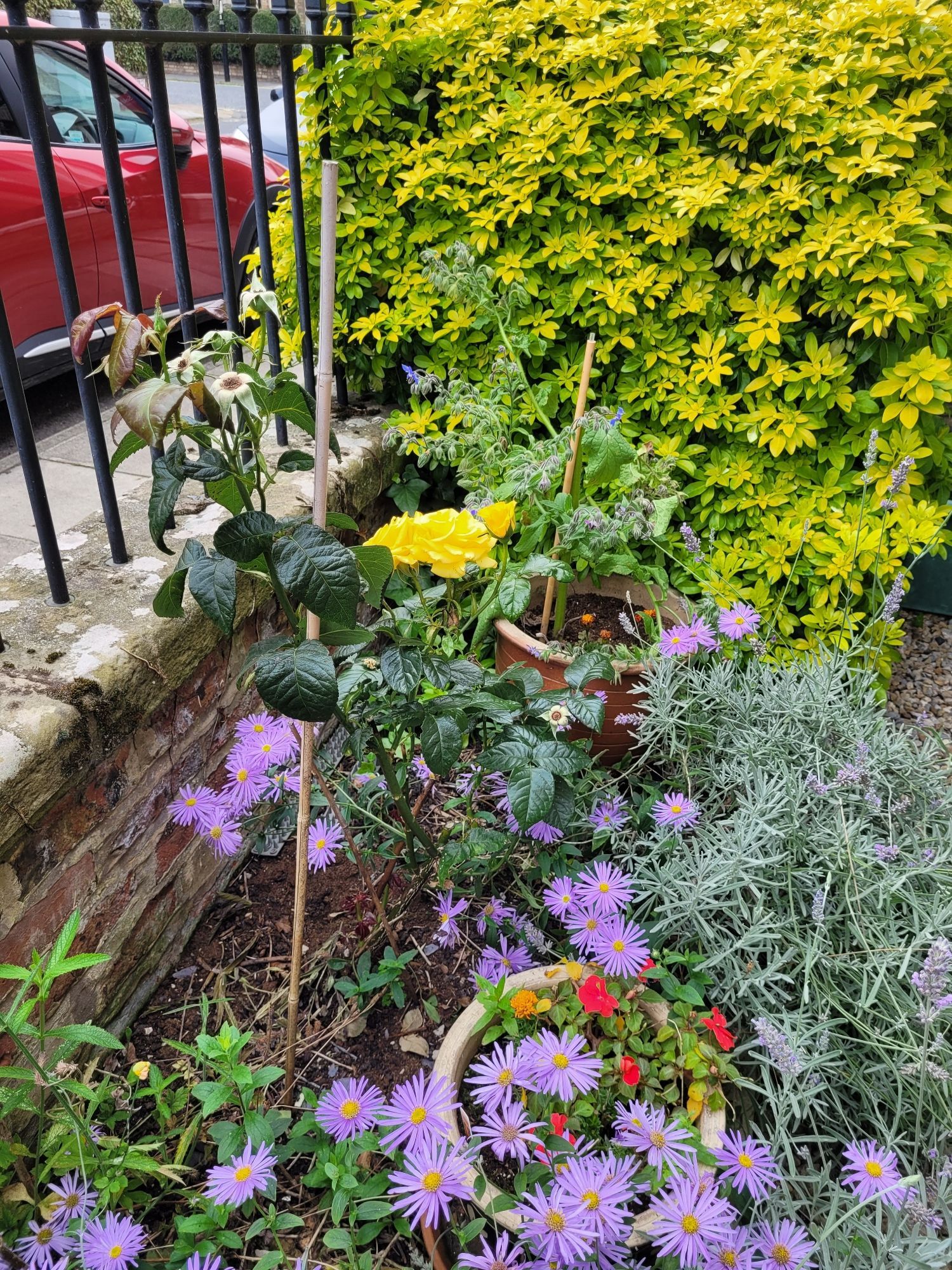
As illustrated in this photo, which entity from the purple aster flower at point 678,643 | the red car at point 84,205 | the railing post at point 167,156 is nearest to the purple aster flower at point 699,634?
the purple aster flower at point 678,643

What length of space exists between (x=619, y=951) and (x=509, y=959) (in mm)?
217

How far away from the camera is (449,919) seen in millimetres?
1604

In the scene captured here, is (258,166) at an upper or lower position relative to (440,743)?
upper

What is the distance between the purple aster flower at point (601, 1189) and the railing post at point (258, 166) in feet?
4.85

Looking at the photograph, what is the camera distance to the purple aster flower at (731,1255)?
3.54 ft

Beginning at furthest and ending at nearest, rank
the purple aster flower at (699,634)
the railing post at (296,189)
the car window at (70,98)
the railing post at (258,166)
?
the car window at (70,98) → the railing post at (296,189) → the railing post at (258,166) → the purple aster flower at (699,634)

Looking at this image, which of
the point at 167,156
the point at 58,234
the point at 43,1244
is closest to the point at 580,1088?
the point at 43,1244

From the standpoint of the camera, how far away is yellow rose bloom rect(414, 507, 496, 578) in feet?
4.43

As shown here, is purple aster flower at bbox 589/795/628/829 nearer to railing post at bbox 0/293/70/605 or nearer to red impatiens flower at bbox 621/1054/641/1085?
red impatiens flower at bbox 621/1054/641/1085

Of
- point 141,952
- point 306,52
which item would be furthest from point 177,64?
point 141,952

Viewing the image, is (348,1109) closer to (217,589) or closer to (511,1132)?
(511,1132)

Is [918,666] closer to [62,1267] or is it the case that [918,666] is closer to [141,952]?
[141,952]

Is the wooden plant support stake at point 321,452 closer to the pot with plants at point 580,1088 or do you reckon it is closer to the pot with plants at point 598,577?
the pot with plants at point 580,1088

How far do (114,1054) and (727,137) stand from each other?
2.68 metres
